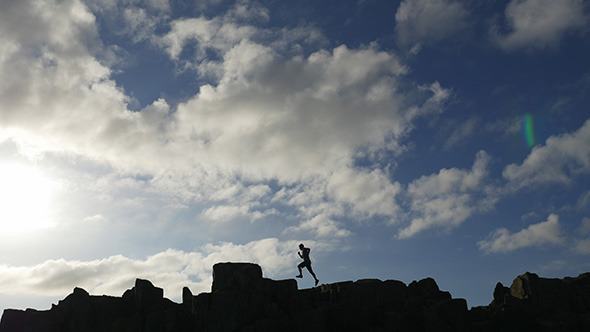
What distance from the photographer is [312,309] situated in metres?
37.6

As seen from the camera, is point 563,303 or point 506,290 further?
point 506,290

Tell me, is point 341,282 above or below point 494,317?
above

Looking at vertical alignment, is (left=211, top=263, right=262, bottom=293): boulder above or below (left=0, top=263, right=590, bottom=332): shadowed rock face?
above

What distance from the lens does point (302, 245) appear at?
1718 inches

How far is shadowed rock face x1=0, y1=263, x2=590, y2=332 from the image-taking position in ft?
118

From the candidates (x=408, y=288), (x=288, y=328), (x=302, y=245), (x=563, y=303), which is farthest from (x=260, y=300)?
(x=563, y=303)

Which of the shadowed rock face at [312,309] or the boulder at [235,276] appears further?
the boulder at [235,276]

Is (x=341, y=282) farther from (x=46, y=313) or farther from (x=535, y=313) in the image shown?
(x=46, y=313)

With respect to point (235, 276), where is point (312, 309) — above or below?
below

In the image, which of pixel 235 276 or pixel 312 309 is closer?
pixel 312 309

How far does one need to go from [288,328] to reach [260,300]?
13.0ft

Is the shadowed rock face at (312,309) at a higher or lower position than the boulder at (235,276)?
lower

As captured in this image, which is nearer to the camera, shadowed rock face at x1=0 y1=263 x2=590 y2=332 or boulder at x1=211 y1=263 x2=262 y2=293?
shadowed rock face at x1=0 y1=263 x2=590 y2=332

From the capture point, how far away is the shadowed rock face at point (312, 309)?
1420 inches
